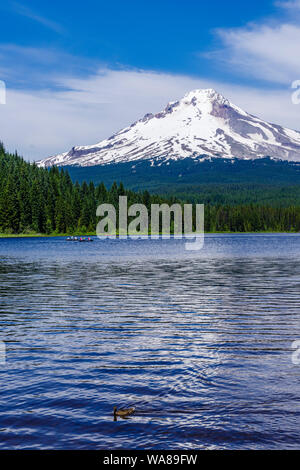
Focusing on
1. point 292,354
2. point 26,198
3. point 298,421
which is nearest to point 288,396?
point 298,421

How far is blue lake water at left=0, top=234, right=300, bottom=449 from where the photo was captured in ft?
40.5

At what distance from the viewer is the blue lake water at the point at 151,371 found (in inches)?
486

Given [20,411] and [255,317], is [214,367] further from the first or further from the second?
[255,317]

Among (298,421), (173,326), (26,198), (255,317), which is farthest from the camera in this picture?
(26,198)

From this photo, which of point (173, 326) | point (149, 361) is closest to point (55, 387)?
point (149, 361)

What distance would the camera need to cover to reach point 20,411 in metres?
13.9

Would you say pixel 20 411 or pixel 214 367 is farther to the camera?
pixel 214 367

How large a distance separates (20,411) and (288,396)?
7531 mm

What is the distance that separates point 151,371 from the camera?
1775cm

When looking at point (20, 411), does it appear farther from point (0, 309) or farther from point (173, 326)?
point (0, 309)

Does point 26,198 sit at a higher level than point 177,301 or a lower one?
higher

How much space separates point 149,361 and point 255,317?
11.1 meters

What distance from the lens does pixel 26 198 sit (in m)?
196

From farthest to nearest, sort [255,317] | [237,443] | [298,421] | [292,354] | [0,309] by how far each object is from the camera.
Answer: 1. [0,309]
2. [255,317]
3. [292,354]
4. [298,421]
5. [237,443]
